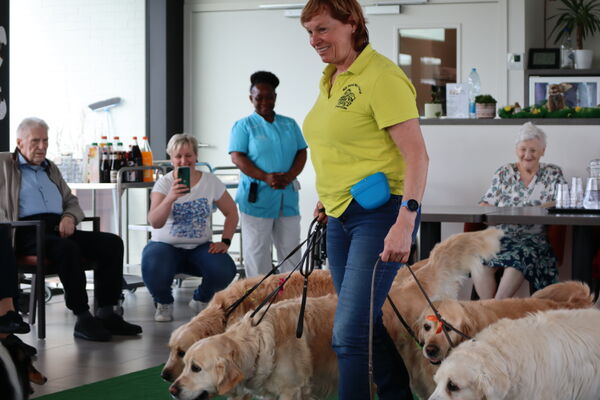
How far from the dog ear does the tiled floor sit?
1136 mm

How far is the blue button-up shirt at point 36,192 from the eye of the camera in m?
4.83

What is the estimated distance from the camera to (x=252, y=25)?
833 centimetres

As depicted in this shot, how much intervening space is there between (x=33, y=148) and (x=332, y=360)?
2.58 meters

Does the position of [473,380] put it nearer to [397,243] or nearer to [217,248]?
[397,243]

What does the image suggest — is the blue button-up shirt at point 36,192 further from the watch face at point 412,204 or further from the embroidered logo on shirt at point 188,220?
the watch face at point 412,204

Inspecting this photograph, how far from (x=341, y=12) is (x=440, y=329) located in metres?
1.06

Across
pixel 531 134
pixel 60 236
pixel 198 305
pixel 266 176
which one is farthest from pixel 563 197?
pixel 60 236

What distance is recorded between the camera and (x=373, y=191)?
239 centimetres

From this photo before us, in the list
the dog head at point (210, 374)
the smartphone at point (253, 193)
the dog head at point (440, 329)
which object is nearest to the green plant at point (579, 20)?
the smartphone at point (253, 193)

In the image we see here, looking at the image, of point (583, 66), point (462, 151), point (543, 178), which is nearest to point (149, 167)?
point (462, 151)

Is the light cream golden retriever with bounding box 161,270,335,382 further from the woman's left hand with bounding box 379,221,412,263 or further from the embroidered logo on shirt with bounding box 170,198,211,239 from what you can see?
the embroidered logo on shirt with bounding box 170,198,211,239

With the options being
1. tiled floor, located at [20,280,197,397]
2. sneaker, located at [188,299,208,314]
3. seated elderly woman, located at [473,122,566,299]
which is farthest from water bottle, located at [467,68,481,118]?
tiled floor, located at [20,280,197,397]

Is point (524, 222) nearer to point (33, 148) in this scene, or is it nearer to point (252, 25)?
point (33, 148)

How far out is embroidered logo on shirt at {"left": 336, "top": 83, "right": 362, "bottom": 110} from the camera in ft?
7.79
